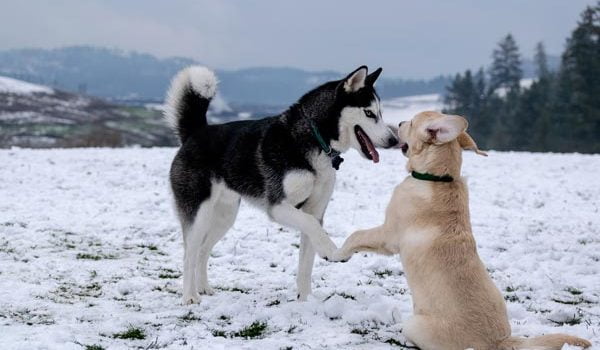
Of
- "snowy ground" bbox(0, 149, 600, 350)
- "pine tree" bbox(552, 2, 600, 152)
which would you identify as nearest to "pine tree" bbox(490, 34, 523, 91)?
"pine tree" bbox(552, 2, 600, 152)

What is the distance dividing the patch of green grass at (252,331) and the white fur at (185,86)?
2.82 metres

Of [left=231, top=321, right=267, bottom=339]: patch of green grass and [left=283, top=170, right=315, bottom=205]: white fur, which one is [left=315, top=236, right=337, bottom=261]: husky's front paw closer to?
[left=283, top=170, right=315, bottom=205]: white fur

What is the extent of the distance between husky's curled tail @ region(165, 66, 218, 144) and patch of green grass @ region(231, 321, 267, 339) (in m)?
2.67

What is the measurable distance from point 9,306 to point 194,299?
Answer: 1.81 metres

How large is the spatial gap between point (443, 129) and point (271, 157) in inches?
79.9

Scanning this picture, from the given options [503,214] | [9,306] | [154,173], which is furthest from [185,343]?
[154,173]

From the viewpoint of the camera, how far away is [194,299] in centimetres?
642

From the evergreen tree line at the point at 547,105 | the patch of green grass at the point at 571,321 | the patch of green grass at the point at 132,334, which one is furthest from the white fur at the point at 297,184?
the evergreen tree line at the point at 547,105

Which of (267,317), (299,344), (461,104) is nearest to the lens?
(299,344)

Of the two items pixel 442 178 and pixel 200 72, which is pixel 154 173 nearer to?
pixel 200 72

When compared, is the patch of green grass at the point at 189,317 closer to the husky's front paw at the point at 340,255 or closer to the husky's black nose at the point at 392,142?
the husky's front paw at the point at 340,255

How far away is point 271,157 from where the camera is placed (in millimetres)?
6258

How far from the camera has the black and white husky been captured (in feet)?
19.8

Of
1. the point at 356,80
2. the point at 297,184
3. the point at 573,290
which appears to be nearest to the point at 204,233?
the point at 297,184
